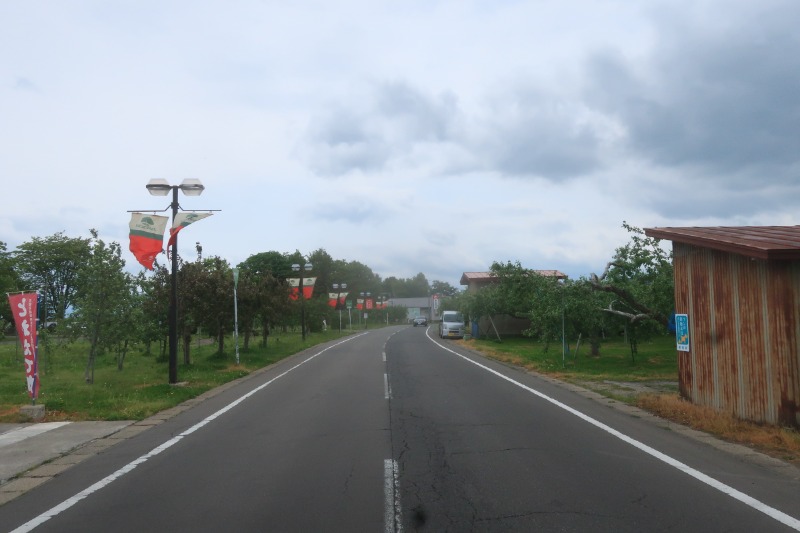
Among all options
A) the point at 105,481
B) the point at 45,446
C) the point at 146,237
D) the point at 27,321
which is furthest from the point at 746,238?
the point at 146,237

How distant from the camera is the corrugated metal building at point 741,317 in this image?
9.70 meters

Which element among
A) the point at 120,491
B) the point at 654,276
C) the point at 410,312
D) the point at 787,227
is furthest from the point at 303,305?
the point at 410,312

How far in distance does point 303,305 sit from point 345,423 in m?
A: 34.4

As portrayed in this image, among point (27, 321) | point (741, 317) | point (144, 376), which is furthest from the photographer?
point (144, 376)

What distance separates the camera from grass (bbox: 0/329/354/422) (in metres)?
13.2

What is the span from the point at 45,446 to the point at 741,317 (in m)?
11.2

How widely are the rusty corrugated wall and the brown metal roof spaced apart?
33 cm

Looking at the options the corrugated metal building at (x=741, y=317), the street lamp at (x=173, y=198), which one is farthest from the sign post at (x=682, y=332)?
the street lamp at (x=173, y=198)

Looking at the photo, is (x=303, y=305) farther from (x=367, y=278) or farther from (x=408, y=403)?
(x=367, y=278)

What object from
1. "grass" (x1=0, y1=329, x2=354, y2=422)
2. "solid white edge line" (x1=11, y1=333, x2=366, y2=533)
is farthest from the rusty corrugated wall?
"grass" (x1=0, y1=329, x2=354, y2=422)

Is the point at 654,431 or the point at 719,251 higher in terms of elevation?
the point at 719,251

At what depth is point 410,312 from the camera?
142625 mm

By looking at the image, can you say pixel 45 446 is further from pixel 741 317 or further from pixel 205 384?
pixel 741 317

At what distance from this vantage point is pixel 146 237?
1653 cm
